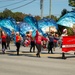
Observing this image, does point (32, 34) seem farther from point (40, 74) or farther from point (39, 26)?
point (40, 74)

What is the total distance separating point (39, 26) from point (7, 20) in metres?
2.69

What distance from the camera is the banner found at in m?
18.5

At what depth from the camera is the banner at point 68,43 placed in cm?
1853

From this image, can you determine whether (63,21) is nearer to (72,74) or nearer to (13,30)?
(13,30)

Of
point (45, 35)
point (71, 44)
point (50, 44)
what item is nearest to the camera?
point (71, 44)

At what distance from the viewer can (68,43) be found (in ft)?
61.3

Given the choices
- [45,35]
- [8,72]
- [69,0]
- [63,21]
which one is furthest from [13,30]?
[69,0]

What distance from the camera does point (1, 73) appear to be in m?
12.0

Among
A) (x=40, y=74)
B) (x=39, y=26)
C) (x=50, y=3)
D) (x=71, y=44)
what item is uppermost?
(x=50, y=3)

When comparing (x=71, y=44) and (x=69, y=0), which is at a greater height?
(x=69, y=0)

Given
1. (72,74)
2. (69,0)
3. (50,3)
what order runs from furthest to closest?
(69,0), (50,3), (72,74)

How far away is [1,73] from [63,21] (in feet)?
29.8

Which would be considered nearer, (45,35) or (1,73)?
(1,73)

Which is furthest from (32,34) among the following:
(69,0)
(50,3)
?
(69,0)
